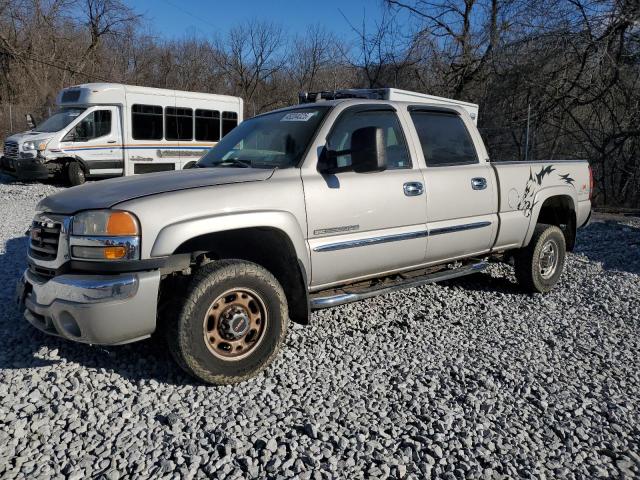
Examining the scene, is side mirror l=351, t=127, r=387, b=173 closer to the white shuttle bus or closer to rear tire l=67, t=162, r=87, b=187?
rear tire l=67, t=162, r=87, b=187

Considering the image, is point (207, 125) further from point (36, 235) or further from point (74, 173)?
point (36, 235)

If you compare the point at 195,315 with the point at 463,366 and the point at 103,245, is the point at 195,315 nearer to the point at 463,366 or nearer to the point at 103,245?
the point at 103,245

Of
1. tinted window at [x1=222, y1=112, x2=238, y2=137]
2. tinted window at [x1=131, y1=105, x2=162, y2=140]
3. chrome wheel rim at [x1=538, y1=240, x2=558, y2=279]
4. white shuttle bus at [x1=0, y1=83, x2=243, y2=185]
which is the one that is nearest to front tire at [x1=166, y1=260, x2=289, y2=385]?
chrome wheel rim at [x1=538, y1=240, x2=558, y2=279]

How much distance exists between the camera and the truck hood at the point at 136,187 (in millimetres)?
3152

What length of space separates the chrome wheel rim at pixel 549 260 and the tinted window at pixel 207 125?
494 inches

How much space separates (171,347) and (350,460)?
51.7 inches

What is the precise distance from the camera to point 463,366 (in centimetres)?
370

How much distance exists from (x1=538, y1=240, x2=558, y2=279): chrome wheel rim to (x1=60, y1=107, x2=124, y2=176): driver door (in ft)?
40.3

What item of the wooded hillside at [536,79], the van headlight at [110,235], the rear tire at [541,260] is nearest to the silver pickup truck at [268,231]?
the van headlight at [110,235]

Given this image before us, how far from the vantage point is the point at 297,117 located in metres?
4.21

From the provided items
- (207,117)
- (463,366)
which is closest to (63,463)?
(463,366)

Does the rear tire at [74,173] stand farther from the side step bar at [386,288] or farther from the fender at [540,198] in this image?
the fender at [540,198]

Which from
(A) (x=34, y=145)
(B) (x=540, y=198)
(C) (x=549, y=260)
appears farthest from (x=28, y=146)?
(C) (x=549, y=260)

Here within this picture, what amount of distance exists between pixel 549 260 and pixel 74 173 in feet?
41.0
